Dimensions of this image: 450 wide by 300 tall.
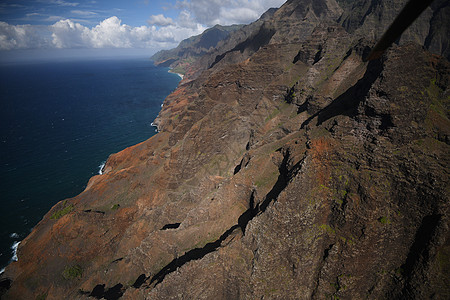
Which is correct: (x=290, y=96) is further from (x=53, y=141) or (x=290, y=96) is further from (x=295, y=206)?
(x=53, y=141)

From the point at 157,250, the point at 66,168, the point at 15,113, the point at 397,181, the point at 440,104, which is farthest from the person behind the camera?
the point at 15,113

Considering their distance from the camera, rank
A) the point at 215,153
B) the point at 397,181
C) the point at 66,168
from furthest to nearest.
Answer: the point at 66,168 < the point at 215,153 < the point at 397,181

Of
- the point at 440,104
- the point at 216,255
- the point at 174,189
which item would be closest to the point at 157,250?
the point at 216,255

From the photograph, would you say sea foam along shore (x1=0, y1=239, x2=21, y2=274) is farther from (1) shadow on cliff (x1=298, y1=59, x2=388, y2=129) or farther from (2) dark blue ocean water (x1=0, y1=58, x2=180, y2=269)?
(1) shadow on cliff (x1=298, y1=59, x2=388, y2=129)

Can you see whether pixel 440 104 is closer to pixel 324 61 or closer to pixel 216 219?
pixel 324 61

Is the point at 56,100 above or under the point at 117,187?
above

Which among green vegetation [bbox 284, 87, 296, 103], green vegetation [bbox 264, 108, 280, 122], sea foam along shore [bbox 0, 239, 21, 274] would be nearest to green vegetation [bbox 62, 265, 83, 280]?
sea foam along shore [bbox 0, 239, 21, 274]

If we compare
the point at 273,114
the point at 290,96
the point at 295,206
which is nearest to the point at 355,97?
the point at 290,96
